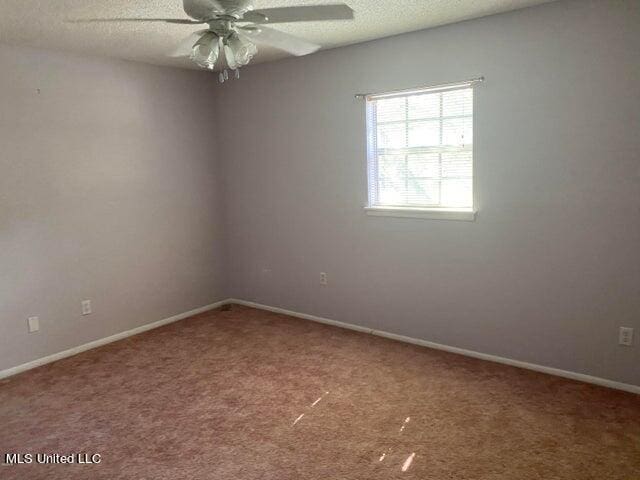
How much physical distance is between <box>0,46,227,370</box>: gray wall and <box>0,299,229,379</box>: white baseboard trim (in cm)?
5

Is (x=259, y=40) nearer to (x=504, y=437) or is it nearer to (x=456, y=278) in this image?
(x=456, y=278)

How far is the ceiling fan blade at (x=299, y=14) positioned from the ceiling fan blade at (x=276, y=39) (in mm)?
130

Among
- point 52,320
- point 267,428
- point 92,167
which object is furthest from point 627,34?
point 52,320

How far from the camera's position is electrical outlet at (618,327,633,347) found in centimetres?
292

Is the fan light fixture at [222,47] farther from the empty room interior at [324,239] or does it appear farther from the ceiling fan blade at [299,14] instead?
the ceiling fan blade at [299,14]

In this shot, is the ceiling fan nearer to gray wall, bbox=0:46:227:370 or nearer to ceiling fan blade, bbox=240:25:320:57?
ceiling fan blade, bbox=240:25:320:57

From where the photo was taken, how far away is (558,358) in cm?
318

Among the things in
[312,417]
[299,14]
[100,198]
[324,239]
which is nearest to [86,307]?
[100,198]

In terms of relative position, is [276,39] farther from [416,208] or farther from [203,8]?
[416,208]

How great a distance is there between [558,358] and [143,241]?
133 inches

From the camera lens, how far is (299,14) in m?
2.11

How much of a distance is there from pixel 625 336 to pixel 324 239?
2310 mm

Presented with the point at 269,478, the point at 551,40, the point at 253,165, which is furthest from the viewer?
the point at 253,165

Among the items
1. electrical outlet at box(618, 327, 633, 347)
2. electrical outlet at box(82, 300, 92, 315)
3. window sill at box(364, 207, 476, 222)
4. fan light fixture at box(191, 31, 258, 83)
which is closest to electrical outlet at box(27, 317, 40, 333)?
electrical outlet at box(82, 300, 92, 315)
